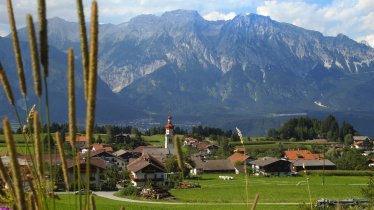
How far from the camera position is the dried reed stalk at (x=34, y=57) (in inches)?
63.2

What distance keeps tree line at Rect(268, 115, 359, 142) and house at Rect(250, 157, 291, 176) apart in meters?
46.2

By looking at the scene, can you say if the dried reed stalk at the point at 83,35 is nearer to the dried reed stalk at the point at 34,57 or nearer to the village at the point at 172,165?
the dried reed stalk at the point at 34,57

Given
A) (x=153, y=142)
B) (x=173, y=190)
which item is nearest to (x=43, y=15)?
(x=173, y=190)

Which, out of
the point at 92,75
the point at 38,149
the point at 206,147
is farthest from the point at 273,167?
the point at 92,75

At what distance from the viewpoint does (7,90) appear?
1.75 m

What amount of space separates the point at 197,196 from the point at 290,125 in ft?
291

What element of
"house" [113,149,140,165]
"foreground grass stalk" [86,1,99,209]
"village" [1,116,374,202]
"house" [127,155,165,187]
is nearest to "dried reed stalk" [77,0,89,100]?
"foreground grass stalk" [86,1,99,209]

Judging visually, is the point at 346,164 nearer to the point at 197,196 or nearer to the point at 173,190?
the point at 173,190

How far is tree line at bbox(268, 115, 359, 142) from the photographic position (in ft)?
428

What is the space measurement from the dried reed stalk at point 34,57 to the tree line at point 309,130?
125969 mm

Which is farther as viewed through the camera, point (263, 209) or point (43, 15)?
point (263, 209)

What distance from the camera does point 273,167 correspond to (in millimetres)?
79000

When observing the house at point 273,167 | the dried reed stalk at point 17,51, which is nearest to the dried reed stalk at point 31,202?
the dried reed stalk at point 17,51

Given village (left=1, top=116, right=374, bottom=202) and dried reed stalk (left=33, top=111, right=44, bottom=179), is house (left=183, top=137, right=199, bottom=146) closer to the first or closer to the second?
village (left=1, top=116, right=374, bottom=202)
